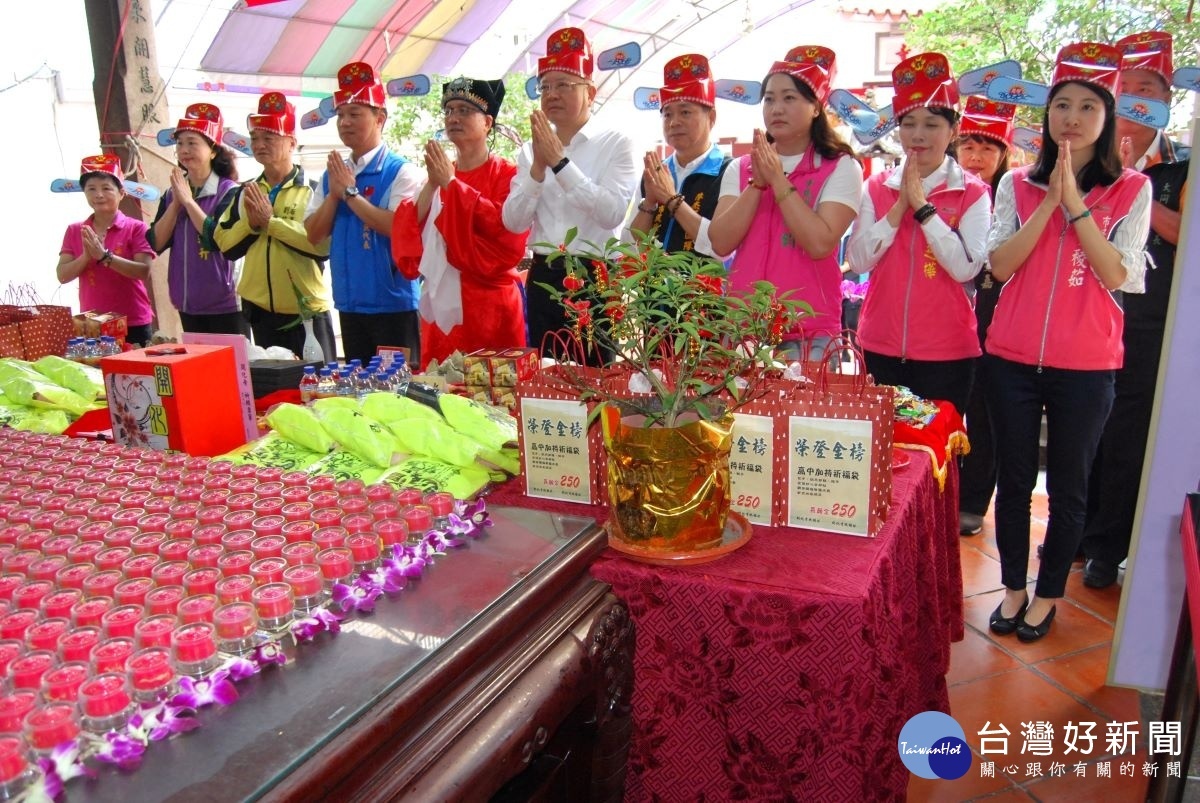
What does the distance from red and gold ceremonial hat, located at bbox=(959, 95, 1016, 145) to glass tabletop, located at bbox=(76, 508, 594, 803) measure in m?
2.20

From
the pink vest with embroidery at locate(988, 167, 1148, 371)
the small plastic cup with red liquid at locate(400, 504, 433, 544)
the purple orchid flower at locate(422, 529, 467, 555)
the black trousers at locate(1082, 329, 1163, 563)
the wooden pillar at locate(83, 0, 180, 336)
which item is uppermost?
the wooden pillar at locate(83, 0, 180, 336)

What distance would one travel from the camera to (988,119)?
2535 mm

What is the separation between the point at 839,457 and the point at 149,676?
85cm

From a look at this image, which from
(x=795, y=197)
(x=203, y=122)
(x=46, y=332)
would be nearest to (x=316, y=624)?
(x=795, y=197)

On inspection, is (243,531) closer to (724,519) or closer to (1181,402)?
(724,519)

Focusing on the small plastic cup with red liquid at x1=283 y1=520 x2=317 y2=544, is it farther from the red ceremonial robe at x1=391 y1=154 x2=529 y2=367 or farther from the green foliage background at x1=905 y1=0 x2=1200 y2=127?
the green foliage background at x1=905 y1=0 x2=1200 y2=127

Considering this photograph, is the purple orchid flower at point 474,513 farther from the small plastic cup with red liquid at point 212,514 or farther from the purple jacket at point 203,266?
the purple jacket at point 203,266

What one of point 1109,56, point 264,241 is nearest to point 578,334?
point 1109,56

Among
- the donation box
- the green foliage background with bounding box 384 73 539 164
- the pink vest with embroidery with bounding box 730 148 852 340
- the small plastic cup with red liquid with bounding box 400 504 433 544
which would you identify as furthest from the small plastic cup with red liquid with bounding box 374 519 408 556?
the green foliage background with bounding box 384 73 539 164

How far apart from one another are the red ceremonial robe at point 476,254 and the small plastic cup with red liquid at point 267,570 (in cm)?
163

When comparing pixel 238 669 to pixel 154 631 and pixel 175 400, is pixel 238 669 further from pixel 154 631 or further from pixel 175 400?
pixel 175 400

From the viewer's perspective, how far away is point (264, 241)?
302cm

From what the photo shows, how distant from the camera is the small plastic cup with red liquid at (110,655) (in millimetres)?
683

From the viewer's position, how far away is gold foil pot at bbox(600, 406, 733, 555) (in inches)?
41.2
